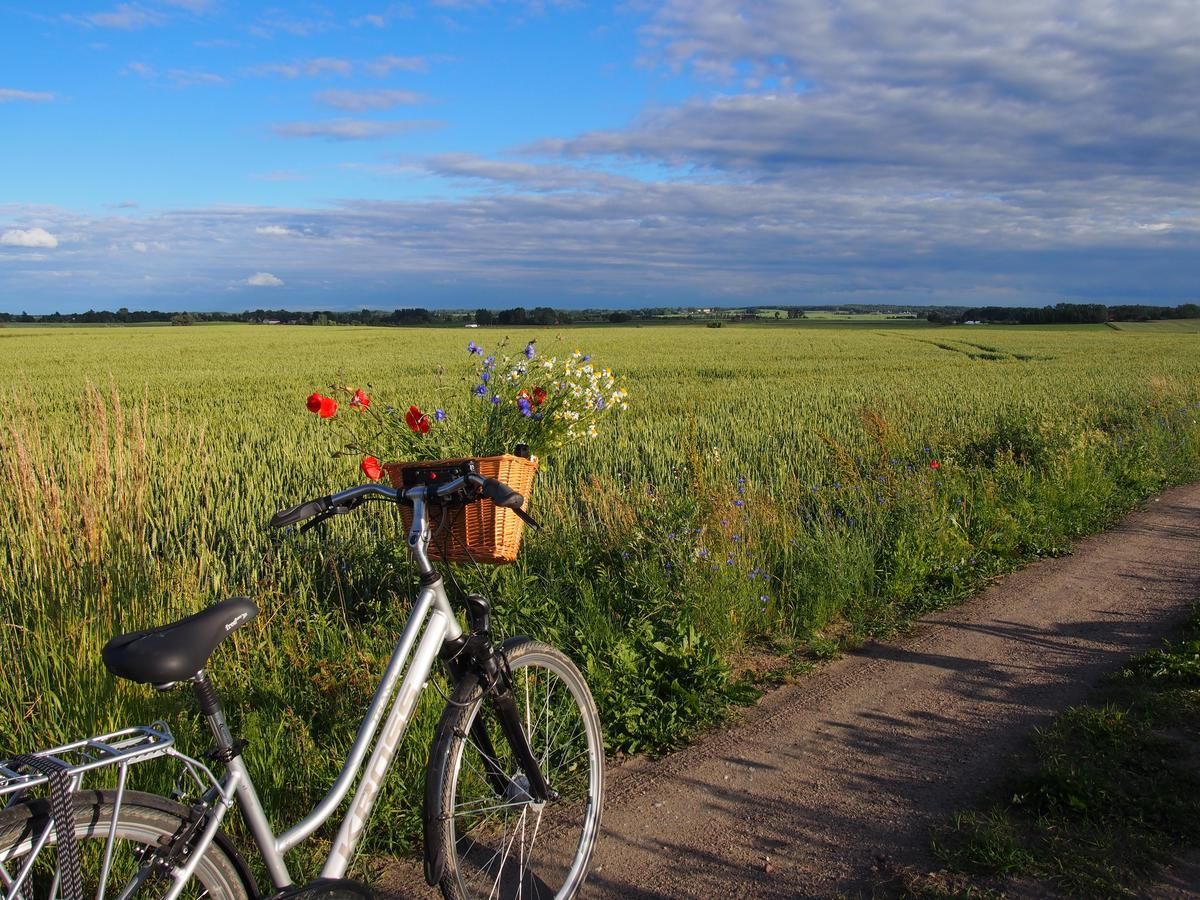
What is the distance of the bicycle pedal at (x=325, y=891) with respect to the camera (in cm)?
215

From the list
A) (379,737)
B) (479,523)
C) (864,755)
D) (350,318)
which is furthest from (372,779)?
(350,318)

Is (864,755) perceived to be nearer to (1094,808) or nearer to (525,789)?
(1094,808)

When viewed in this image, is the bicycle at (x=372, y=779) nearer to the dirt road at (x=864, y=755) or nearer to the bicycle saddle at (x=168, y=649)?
the bicycle saddle at (x=168, y=649)

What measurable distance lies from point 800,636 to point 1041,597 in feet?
6.55

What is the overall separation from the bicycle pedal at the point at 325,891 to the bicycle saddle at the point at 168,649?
0.58 metres

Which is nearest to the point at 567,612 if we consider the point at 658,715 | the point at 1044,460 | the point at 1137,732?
the point at 658,715

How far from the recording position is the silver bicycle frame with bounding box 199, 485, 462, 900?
7.34ft

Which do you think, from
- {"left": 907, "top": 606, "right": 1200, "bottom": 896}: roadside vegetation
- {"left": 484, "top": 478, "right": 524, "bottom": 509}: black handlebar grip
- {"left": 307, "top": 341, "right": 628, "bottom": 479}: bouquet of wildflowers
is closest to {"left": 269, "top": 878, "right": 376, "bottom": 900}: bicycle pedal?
{"left": 484, "top": 478, "right": 524, "bottom": 509}: black handlebar grip

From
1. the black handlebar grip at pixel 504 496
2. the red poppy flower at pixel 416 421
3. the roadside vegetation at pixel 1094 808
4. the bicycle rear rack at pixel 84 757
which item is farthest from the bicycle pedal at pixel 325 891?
the red poppy flower at pixel 416 421

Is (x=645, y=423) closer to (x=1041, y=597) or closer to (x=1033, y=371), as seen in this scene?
(x=1041, y=597)

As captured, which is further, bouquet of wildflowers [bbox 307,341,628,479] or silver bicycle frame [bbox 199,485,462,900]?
bouquet of wildflowers [bbox 307,341,628,479]

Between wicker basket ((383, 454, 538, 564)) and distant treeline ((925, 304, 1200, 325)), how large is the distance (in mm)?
92668

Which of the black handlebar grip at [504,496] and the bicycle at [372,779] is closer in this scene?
the bicycle at [372,779]

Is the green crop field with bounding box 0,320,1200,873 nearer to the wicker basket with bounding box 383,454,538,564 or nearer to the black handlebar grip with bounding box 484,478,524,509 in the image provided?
the wicker basket with bounding box 383,454,538,564
